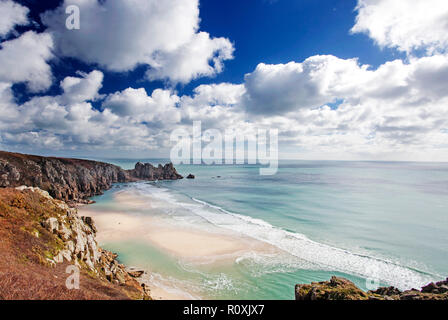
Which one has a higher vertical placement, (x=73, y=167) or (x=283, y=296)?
(x=73, y=167)

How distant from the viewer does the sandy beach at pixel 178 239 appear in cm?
2015

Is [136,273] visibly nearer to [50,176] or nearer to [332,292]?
[332,292]

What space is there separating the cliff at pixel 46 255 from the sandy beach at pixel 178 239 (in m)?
5.18

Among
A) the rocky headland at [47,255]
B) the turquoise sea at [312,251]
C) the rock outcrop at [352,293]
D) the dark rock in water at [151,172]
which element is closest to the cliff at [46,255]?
the rocky headland at [47,255]

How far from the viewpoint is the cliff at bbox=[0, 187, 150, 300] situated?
738 cm

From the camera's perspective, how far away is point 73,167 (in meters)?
64.7

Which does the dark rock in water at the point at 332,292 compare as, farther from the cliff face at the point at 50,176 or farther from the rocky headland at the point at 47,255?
the cliff face at the point at 50,176

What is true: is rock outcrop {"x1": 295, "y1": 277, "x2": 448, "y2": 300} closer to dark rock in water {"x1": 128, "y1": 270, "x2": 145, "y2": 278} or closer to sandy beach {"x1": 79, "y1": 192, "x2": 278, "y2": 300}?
sandy beach {"x1": 79, "y1": 192, "x2": 278, "y2": 300}

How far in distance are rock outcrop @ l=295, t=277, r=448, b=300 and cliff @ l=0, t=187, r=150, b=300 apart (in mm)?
8753
